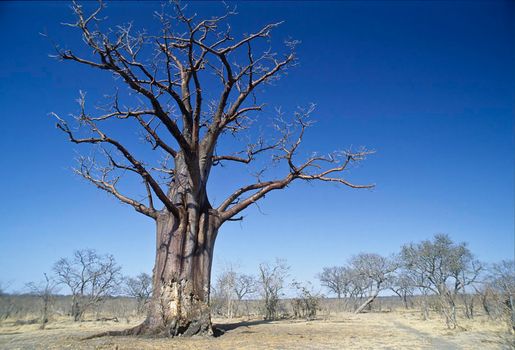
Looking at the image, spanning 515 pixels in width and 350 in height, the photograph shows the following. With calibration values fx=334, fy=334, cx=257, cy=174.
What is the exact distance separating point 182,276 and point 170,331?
1.17 metres

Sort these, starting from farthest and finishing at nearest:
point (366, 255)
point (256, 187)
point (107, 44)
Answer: point (366, 255) → point (256, 187) → point (107, 44)

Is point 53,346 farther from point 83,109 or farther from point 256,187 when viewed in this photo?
point 256,187

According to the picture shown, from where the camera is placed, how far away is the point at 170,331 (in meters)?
7.00

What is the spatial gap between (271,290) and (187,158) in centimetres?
1228

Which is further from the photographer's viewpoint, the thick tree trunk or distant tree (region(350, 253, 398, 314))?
distant tree (region(350, 253, 398, 314))

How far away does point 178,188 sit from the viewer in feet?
28.2

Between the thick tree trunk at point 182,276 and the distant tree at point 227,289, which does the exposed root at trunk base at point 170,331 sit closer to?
the thick tree trunk at point 182,276

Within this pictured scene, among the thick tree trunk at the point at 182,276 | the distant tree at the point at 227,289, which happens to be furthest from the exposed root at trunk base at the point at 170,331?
the distant tree at the point at 227,289

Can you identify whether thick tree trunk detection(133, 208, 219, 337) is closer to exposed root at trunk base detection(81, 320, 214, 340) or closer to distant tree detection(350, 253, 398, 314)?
exposed root at trunk base detection(81, 320, 214, 340)

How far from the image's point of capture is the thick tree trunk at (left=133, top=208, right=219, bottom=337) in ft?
23.8

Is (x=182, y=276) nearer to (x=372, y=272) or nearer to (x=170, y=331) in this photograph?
(x=170, y=331)

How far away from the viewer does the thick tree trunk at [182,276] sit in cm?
725

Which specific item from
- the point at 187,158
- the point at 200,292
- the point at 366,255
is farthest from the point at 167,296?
the point at 366,255

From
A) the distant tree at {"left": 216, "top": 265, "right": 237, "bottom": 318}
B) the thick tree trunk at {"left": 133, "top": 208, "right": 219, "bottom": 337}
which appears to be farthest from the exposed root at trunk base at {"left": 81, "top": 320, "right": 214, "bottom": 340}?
the distant tree at {"left": 216, "top": 265, "right": 237, "bottom": 318}
